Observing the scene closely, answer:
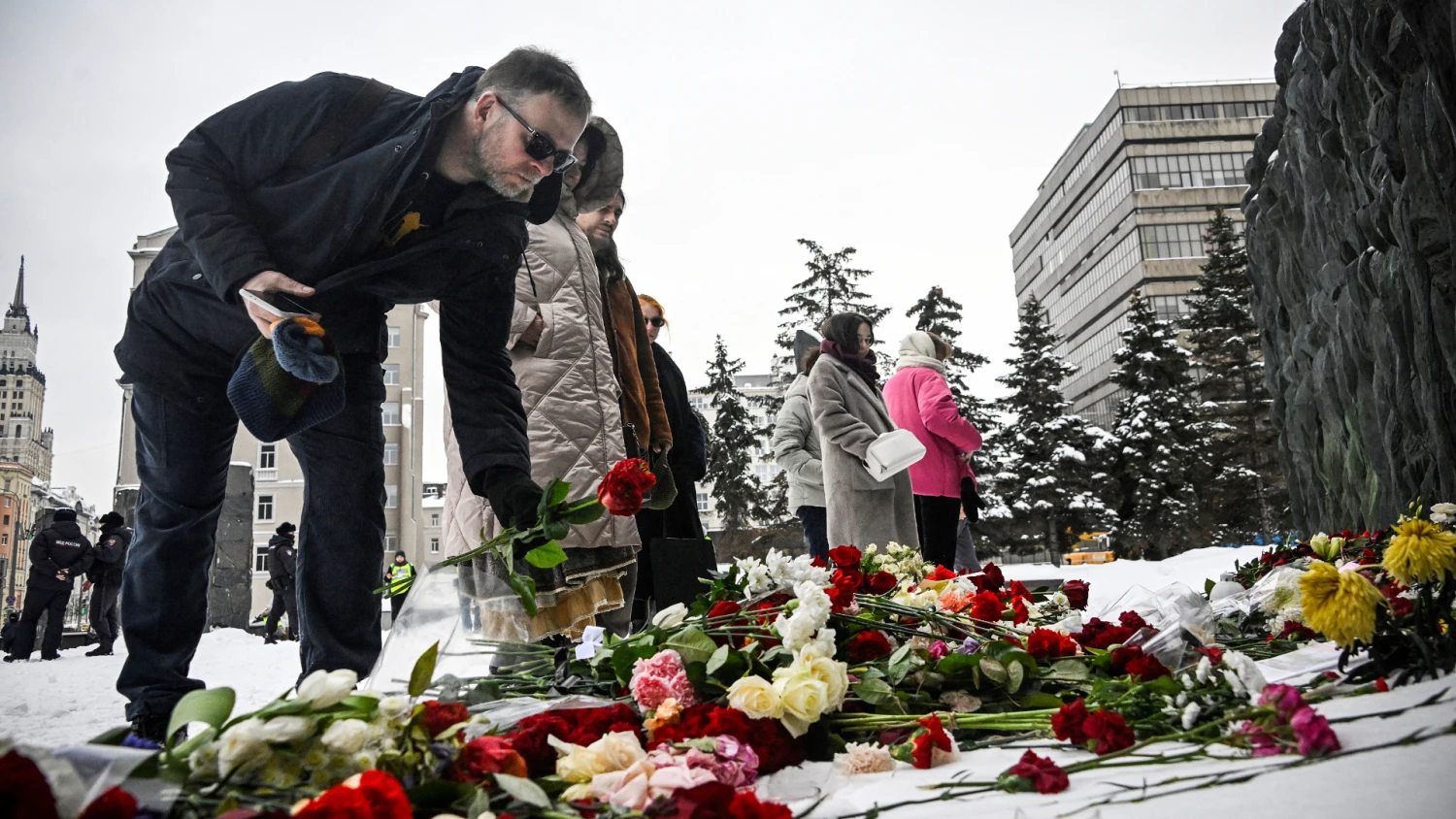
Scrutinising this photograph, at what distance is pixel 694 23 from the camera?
3.02 m

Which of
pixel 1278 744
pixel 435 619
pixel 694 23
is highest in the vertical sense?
pixel 694 23

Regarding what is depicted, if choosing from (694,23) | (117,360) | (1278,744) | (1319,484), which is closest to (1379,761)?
(1278,744)

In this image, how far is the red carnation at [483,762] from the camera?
81 centimetres

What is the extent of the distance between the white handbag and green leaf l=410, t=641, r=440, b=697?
2972mm

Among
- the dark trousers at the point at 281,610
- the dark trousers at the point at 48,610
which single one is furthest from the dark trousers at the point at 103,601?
the dark trousers at the point at 281,610

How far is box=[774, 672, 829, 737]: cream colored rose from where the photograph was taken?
1.10m

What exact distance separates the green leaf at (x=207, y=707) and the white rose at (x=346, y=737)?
7 centimetres

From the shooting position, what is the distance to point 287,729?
71 cm

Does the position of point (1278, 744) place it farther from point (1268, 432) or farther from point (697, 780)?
point (1268, 432)

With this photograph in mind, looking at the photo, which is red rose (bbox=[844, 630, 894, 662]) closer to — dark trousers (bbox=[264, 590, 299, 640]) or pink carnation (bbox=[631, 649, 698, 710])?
pink carnation (bbox=[631, 649, 698, 710])

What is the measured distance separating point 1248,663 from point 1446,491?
275 centimetres

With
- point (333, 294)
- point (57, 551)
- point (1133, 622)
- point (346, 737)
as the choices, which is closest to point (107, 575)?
point (57, 551)

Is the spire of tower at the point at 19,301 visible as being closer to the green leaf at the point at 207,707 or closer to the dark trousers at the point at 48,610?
the dark trousers at the point at 48,610

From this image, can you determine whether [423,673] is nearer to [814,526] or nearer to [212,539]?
[212,539]
